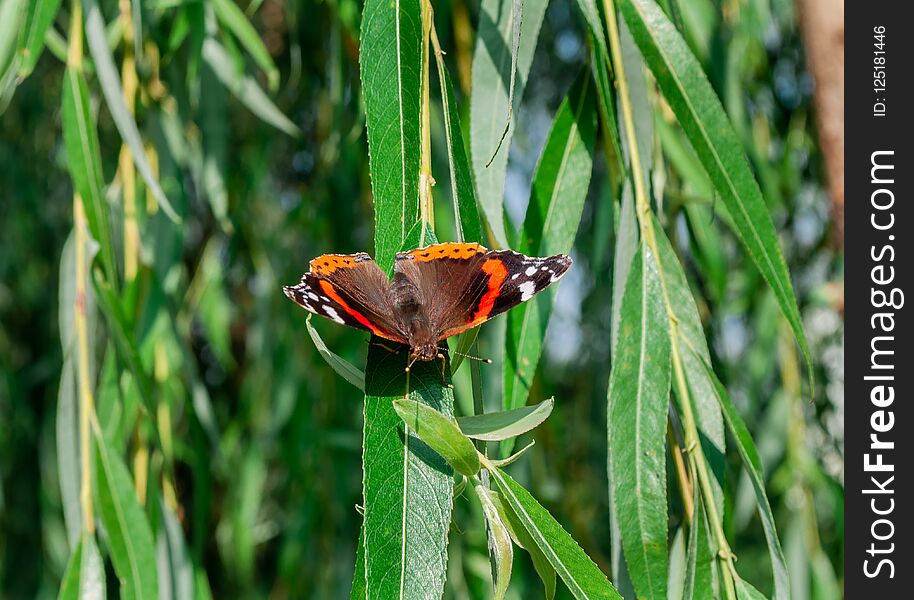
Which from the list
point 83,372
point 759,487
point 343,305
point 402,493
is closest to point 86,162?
point 83,372

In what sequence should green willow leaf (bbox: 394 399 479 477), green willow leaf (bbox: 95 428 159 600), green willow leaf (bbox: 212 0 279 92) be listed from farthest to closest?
green willow leaf (bbox: 212 0 279 92) → green willow leaf (bbox: 95 428 159 600) → green willow leaf (bbox: 394 399 479 477)

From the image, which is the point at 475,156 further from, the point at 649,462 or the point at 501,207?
the point at 649,462

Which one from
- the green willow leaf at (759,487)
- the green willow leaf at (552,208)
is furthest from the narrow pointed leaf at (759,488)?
the green willow leaf at (552,208)

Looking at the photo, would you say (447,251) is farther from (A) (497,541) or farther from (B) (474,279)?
(A) (497,541)

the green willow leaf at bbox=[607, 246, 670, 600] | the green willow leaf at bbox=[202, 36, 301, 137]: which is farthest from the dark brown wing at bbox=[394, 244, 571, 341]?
the green willow leaf at bbox=[202, 36, 301, 137]

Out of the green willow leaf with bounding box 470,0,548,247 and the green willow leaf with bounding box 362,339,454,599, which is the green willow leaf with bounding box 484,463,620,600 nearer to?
the green willow leaf with bounding box 362,339,454,599

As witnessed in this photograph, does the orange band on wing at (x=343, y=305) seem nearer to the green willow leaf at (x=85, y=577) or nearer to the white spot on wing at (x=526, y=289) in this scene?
the white spot on wing at (x=526, y=289)
